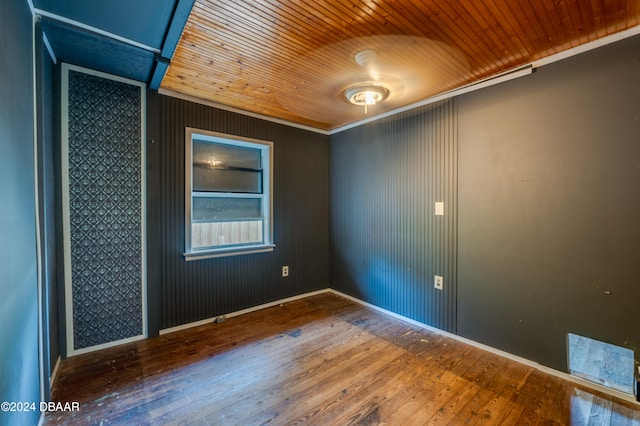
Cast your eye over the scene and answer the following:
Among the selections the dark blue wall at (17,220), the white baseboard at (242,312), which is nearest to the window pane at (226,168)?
the white baseboard at (242,312)

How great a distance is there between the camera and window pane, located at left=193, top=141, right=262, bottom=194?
2992mm

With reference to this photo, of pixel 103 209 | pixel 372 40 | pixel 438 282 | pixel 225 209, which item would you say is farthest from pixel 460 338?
pixel 103 209

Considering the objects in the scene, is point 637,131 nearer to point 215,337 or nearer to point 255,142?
point 255,142

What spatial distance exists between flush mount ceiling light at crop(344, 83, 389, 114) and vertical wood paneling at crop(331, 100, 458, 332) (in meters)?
0.55

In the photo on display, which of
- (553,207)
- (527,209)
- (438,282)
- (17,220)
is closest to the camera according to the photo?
(17,220)

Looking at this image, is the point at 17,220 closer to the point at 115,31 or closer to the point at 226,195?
the point at 115,31

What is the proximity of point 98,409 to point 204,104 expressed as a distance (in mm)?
2658

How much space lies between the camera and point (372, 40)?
1.81m

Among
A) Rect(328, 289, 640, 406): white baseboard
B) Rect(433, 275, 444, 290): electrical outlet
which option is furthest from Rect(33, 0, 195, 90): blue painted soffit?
Rect(328, 289, 640, 406): white baseboard

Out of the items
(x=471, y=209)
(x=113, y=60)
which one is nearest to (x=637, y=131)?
(x=471, y=209)

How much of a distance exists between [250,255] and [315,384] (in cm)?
170

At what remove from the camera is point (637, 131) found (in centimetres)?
169

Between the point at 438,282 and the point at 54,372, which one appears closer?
the point at 54,372

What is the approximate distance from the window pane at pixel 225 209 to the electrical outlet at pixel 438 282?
2164 millimetres
